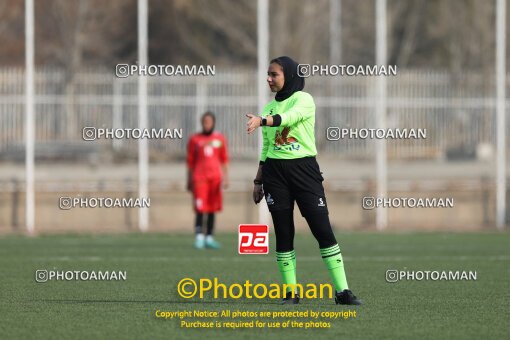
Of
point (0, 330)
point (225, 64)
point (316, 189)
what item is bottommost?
point (0, 330)

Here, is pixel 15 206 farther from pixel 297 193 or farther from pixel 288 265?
pixel 297 193

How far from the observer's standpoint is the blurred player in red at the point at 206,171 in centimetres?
2216

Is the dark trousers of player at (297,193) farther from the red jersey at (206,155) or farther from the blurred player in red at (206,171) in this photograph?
the red jersey at (206,155)

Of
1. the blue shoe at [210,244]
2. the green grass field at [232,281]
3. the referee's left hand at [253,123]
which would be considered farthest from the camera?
the blue shoe at [210,244]

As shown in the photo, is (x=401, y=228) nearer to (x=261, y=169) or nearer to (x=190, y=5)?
(x=261, y=169)

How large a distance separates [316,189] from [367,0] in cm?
3451

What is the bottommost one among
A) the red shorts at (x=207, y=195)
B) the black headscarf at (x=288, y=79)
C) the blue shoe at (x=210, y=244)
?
the blue shoe at (x=210, y=244)

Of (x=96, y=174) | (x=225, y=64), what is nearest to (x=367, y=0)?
(x=225, y=64)

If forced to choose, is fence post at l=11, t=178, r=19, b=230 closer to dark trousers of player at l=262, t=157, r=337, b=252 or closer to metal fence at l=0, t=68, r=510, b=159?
metal fence at l=0, t=68, r=510, b=159

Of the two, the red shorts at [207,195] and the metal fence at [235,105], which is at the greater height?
the metal fence at [235,105]

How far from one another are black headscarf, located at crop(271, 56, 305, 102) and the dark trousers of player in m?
0.66

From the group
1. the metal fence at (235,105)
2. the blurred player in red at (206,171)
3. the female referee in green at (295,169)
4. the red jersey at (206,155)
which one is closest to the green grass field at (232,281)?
the female referee in green at (295,169)

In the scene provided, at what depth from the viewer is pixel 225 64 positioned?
49.1 m

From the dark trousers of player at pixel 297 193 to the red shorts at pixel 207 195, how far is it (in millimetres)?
9554
